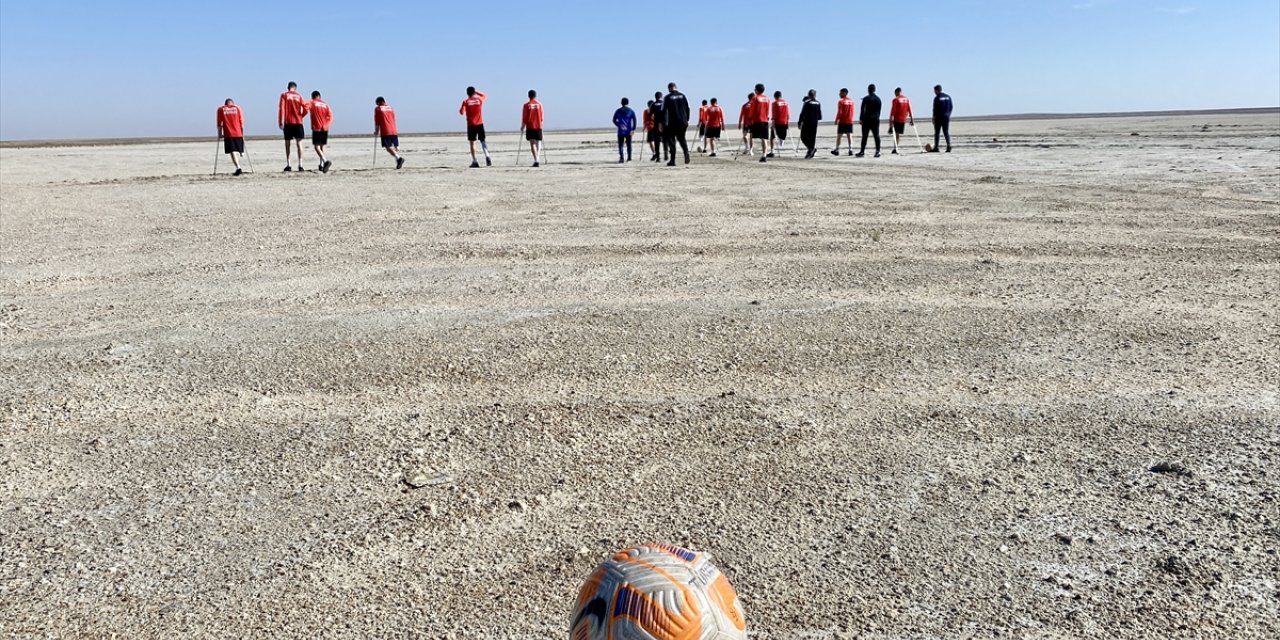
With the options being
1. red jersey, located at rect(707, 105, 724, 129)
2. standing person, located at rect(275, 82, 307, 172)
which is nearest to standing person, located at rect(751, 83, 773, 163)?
red jersey, located at rect(707, 105, 724, 129)

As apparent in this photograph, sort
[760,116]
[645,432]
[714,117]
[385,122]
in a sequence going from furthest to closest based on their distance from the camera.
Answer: [714,117] < [760,116] < [385,122] < [645,432]

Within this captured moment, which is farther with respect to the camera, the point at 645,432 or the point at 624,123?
the point at 624,123

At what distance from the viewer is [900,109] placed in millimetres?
26469

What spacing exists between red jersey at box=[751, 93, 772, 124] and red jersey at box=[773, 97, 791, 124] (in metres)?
1.38

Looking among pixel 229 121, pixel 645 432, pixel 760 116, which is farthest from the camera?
pixel 760 116

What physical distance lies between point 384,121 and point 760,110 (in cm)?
916

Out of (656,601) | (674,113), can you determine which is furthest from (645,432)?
(674,113)

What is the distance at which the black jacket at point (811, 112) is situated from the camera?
79.8ft

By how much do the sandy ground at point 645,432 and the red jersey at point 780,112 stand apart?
657 inches

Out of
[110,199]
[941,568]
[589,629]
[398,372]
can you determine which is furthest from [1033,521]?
[110,199]

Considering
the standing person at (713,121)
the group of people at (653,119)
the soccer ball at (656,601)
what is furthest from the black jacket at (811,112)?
the soccer ball at (656,601)

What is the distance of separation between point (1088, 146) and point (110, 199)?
24.3 m

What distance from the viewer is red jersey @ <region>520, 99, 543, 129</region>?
22984 mm

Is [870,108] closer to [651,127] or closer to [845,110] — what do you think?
[845,110]
